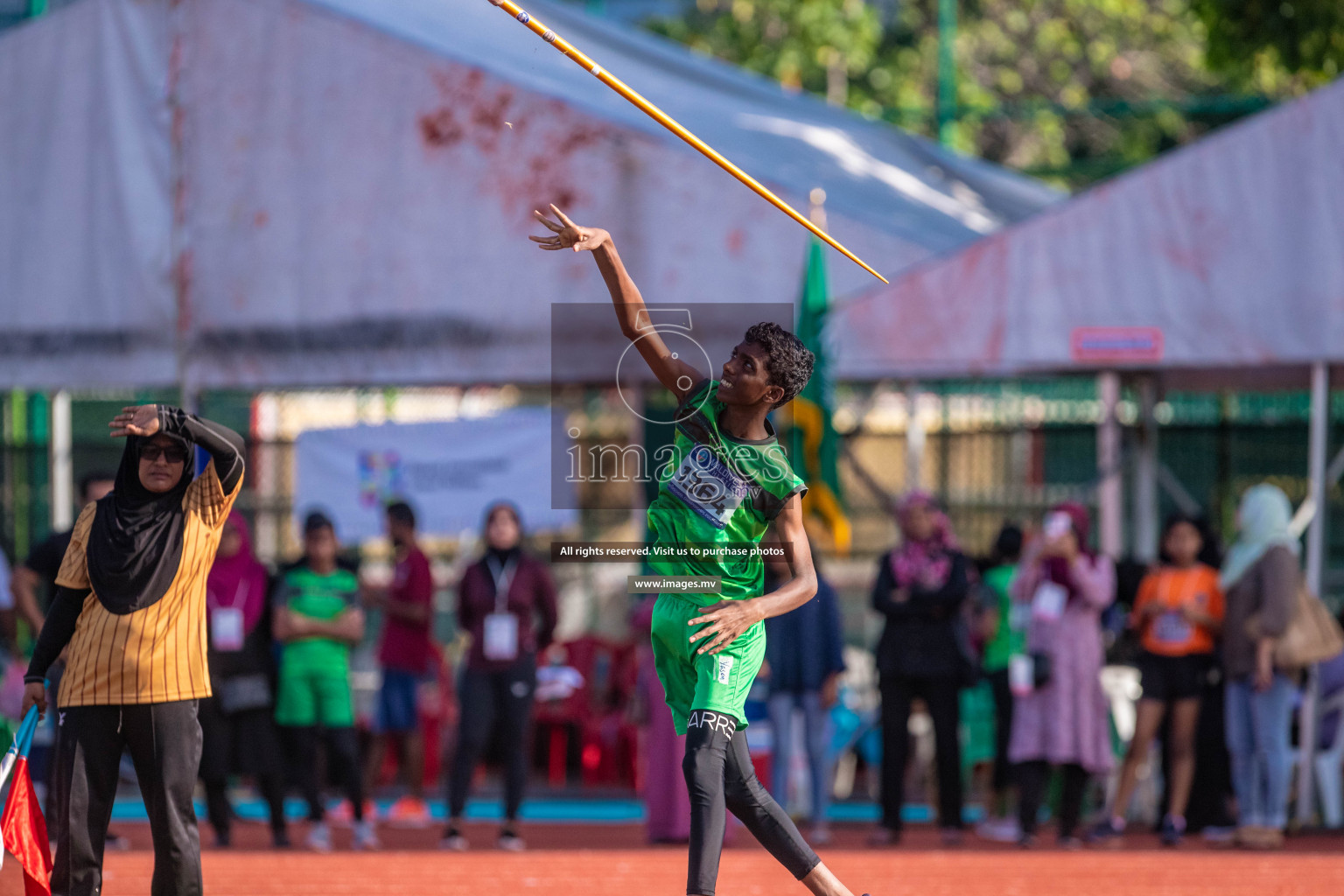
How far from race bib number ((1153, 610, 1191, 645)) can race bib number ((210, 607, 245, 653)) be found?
4.84 meters

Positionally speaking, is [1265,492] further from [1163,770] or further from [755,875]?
[755,875]

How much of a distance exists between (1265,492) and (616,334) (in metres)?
3.69

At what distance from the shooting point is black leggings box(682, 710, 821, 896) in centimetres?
479

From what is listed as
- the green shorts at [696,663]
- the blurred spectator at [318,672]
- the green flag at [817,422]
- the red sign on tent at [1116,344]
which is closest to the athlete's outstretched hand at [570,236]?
the green shorts at [696,663]

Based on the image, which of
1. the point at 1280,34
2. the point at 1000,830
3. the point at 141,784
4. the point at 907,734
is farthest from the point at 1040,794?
the point at 1280,34

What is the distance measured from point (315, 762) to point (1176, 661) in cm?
455

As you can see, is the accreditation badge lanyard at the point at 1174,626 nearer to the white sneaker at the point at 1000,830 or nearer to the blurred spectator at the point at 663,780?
the white sneaker at the point at 1000,830

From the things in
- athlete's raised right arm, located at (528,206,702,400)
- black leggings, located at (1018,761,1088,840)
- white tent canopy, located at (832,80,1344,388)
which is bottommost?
black leggings, located at (1018,761,1088,840)

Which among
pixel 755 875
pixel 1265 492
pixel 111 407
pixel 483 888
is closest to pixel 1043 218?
pixel 1265 492

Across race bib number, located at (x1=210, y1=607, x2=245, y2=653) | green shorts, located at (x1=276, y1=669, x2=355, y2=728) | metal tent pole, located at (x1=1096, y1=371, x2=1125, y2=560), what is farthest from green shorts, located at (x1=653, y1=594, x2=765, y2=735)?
metal tent pole, located at (x1=1096, y1=371, x2=1125, y2=560)

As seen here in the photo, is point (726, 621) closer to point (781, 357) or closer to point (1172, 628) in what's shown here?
point (781, 357)

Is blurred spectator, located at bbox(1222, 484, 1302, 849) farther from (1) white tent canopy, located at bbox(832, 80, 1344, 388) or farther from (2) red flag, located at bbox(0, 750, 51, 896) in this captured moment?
(2) red flag, located at bbox(0, 750, 51, 896)

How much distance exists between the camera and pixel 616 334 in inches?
A: 386

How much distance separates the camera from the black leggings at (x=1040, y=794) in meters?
8.84
